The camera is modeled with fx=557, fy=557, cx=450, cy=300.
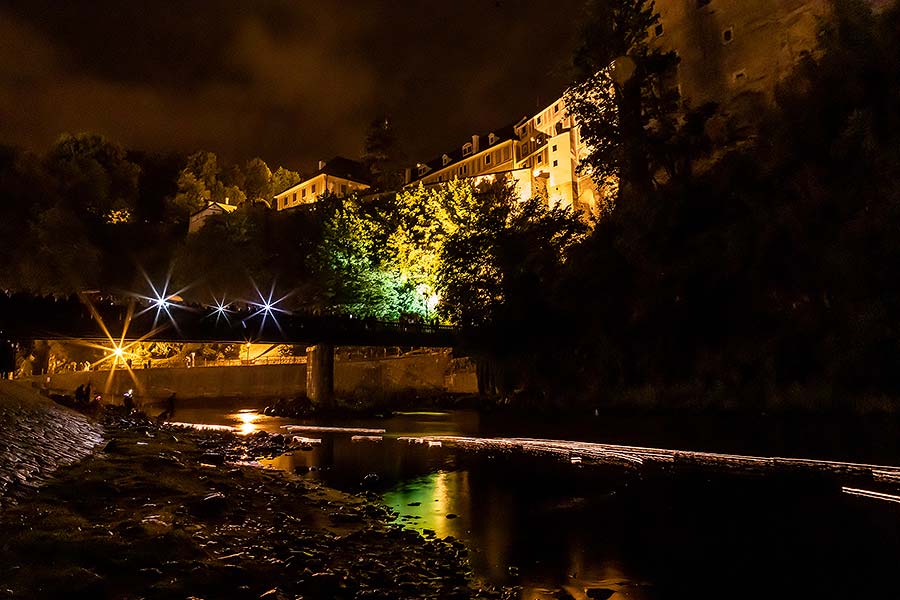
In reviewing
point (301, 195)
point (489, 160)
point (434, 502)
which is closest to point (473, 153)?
point (489, 160)

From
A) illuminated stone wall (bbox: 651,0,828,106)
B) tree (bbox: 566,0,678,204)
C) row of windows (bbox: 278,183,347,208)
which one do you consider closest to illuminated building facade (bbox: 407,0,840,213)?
illuminated stone wall (bbox: 651,0,828,106)

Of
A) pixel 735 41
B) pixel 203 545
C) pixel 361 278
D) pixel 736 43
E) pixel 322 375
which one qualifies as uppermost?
pixel 735 41

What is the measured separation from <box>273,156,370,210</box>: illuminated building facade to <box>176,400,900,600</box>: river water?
306 ft

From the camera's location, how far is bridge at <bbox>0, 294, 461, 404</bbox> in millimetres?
33906

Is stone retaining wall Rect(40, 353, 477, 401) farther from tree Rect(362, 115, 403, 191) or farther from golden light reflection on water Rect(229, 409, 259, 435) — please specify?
tree Rect(362, 115, 403, 191)

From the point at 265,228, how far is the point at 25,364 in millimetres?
41234

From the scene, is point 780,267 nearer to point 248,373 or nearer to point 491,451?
point 491,451

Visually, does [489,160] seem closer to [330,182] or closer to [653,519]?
[330,182]

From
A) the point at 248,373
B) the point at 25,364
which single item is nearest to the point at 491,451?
the point at 248,373

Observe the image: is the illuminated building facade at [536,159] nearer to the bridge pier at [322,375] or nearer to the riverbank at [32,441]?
the bridge pier at [322,375]

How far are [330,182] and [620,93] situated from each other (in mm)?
73613

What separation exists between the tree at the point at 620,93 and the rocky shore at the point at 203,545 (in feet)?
132

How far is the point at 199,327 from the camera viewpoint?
41500mm

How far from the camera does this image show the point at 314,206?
293ft
